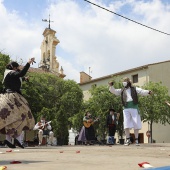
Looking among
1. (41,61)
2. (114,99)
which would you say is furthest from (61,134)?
(41,61)

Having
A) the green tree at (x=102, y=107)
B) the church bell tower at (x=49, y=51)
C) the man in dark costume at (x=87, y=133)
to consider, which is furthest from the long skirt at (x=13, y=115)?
the church bell tower at (x=49, y=51)

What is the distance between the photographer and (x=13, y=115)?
22.4ft

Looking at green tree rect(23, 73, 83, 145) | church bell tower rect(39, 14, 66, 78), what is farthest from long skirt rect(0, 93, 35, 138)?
church bell tower rect(39, 14, 66, 78)

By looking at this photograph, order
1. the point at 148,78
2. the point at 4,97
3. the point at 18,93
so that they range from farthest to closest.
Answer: the point at 148,78
the point at 18,93
the point at 4,97

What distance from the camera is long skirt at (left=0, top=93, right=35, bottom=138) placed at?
6.74 meters

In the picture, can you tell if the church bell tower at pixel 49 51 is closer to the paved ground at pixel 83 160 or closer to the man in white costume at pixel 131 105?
the man in white costume at pixel 131 105

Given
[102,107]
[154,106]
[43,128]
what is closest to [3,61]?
[102,107]

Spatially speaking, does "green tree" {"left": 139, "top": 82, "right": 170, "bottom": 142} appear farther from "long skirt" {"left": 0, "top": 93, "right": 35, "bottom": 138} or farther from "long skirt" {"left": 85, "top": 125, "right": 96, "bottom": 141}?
"long skirt" {"left": 0, "top": 93, "right": 35, "bottom": 138}

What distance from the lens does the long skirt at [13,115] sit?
22.1 feet

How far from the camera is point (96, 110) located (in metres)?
40.5

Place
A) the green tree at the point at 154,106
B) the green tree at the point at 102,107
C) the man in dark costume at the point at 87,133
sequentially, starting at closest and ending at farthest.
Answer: the man in dark costume at the point at 87,133 → the green tree at the point at 102,107 → the green tree at the point at 154,106

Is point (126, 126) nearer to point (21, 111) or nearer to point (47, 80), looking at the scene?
point (21, 111)

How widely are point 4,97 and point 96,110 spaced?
33766 mm

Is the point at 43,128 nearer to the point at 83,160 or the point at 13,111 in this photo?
the point at 13,111
